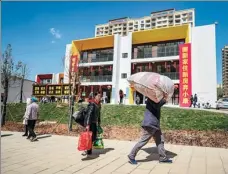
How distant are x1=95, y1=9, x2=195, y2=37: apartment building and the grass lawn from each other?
3312 inches

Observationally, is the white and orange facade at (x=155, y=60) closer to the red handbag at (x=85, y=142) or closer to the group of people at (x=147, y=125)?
the group of people at (x=147, y=125)

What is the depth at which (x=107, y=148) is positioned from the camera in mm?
7566

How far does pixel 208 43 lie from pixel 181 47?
2.96 metres

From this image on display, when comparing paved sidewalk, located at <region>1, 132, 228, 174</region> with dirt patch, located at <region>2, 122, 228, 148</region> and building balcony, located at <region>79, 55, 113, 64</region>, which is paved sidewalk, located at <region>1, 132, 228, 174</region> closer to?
dirt patch, located at <region>2, 122, 228, 148</region>

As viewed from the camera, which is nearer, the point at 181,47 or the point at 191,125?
the point at 191,125

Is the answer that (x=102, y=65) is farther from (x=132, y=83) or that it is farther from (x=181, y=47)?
(x=132, y=83)

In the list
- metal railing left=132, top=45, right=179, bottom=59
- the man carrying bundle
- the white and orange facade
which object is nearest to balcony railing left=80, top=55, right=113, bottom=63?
the white and orange facade

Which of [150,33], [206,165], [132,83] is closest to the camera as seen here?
[206,165]

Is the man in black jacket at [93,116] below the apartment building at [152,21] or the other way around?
below

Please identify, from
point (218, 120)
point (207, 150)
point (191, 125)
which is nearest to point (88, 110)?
point (207, 150)

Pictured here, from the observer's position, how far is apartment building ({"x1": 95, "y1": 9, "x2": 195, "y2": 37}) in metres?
96.1

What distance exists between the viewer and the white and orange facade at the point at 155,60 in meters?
26.3

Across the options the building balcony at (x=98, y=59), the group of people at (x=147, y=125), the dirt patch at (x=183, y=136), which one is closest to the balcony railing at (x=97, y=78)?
the building balcony at (x=98, y=59)

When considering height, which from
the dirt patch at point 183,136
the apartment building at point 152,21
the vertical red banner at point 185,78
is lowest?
the dirt patch at point 183,136
